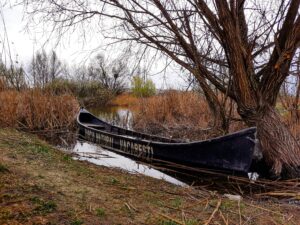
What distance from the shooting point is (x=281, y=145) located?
6828mm

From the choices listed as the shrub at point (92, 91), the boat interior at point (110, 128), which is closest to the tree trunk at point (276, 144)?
the boat interior at point (110, 128)

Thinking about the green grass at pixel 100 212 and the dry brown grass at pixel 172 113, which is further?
the dry brown grass at pixel 172 113

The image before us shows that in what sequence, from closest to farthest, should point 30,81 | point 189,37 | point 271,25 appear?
1. point 271,25
2. point 189,37
3. point 30,81

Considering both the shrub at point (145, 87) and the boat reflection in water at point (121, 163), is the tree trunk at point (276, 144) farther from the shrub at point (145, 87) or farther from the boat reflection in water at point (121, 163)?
the shrub at point (145, 87)

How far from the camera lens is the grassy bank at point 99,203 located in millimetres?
3111

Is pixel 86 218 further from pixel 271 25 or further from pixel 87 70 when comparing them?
pixel 87 70

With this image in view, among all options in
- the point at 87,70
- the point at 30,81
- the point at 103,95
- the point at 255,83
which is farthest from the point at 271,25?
the point at 87,70

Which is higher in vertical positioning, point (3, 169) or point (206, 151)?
point (3, 169)

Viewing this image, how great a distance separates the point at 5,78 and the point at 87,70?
2581cm

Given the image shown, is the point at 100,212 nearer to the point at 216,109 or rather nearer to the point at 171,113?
the point at 216,109

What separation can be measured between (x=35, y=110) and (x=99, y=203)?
8353 millimetres

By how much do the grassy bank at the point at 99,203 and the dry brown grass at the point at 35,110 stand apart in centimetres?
518

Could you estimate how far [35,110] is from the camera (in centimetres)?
1130

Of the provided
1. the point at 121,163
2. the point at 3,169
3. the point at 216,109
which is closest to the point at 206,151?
the point at 216,109
